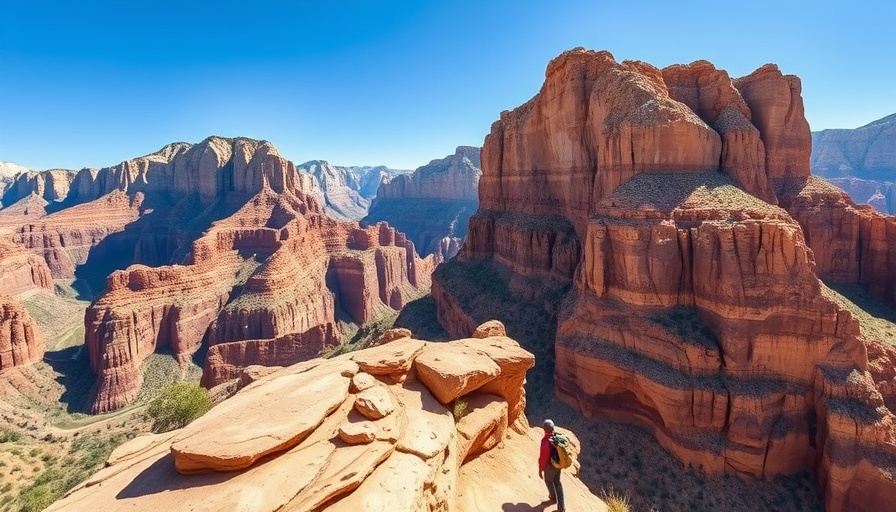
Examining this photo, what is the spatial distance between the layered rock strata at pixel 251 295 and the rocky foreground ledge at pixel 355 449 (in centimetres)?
3905

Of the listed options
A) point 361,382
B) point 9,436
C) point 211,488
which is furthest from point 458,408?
point 9,436

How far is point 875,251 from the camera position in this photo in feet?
119

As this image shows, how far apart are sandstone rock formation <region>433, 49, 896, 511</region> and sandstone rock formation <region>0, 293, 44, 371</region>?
5623cm

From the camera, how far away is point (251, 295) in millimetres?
65062

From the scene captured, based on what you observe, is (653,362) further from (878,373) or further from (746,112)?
(746,112)

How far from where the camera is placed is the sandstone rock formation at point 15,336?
1773 inches

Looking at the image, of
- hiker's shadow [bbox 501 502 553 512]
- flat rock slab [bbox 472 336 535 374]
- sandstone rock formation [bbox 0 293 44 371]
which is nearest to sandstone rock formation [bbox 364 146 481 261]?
sandstone rock formation [bbox 0 293 44 371]

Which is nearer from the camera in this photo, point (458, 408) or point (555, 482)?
point (555, 482)

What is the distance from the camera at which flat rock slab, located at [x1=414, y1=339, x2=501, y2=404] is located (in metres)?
12.9

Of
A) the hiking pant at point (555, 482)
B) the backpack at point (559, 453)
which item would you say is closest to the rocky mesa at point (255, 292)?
the hiking pant at point (555, 482)

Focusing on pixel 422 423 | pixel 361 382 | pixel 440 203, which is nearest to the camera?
pixel 422 423

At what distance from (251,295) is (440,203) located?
12600cm

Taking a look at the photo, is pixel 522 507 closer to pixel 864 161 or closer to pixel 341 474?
pixel 341 474

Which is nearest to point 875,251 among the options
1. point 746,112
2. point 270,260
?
point 746,112
